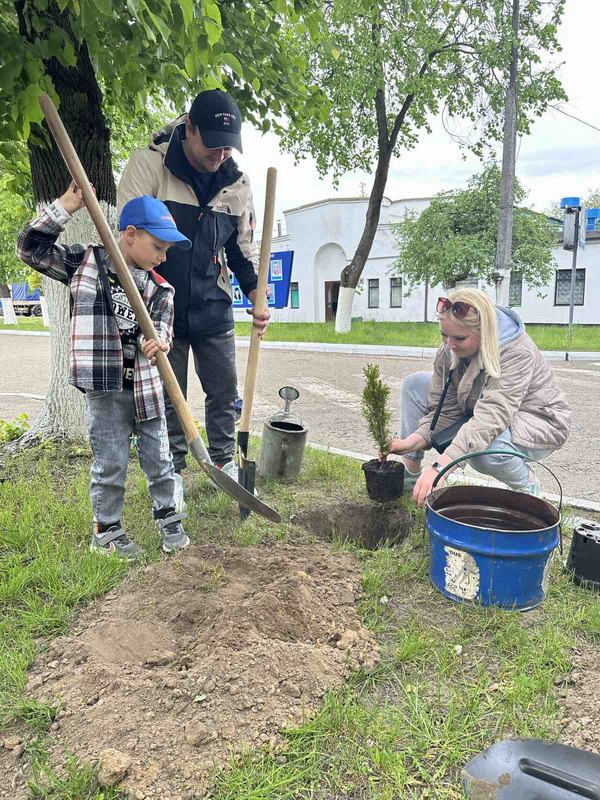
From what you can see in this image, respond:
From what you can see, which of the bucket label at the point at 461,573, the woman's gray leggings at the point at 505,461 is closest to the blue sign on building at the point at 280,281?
the woman's gray leggings at the point at 505,461

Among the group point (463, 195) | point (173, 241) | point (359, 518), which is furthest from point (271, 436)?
point (463, 195)

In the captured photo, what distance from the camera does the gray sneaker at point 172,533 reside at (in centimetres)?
285

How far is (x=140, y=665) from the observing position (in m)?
2.01

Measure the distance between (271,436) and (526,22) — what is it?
13431 millimetres

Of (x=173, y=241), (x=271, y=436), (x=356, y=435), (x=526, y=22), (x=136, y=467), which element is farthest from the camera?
(x=526, y=22)

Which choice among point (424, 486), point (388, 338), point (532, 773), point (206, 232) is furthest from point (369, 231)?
point (532, 773)

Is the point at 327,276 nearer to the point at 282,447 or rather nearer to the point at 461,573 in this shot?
the point at 282,447

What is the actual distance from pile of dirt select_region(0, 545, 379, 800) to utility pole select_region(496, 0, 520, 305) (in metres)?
11.1

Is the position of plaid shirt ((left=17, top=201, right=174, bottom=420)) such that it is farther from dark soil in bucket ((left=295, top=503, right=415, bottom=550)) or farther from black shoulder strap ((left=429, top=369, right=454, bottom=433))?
black shoulder strap ((left=429, top=369, right=454, bottom=433))

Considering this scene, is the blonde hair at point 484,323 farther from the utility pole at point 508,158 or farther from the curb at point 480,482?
the utility pole at point 508,158

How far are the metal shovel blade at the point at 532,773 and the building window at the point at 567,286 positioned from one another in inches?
899

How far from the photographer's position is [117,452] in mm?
2730

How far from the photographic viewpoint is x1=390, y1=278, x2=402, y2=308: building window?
2583cm

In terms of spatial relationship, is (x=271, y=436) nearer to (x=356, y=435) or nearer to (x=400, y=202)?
(x=356, y=435)
